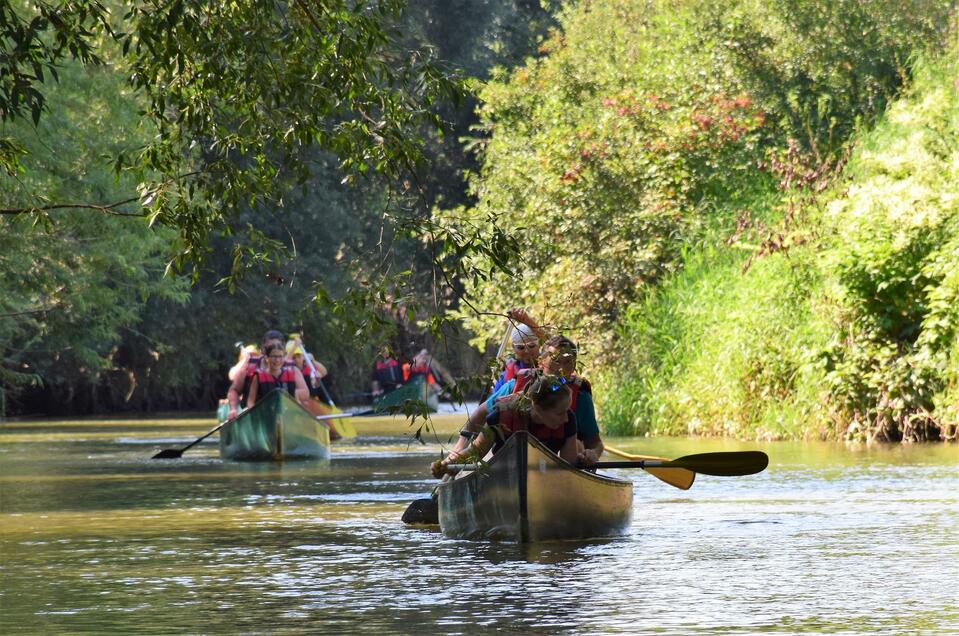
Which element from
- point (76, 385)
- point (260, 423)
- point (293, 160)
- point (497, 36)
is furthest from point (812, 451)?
point (497, 36)

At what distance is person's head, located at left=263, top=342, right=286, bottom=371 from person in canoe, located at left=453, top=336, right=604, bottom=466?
39.6 ft

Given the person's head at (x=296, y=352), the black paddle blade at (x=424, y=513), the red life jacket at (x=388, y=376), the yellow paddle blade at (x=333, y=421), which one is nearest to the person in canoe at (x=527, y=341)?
the black paddle blade at (x=424, y=513)

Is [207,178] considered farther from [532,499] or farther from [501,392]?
[501,392]

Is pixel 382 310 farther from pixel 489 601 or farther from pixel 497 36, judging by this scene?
pixel 497 36

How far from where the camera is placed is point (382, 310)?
Result: 1095cm

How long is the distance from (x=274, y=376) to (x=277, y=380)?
80 mm

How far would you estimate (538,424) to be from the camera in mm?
14383

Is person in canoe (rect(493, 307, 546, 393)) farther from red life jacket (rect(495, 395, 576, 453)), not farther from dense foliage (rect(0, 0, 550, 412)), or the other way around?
dense foliage (rect(0, 0, 550, 412))

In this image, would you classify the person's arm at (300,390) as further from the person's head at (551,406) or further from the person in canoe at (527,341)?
the person's head at (551,406)

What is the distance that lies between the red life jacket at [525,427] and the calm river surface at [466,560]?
808 mm

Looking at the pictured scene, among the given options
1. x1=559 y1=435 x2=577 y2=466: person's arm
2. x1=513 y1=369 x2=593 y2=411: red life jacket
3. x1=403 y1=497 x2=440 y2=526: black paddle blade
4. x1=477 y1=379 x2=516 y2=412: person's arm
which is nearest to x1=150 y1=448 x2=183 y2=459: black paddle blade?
x1=403 y1=497 x2=440 y2=526: black paddle blade

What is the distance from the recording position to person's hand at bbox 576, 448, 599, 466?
47.1 ft

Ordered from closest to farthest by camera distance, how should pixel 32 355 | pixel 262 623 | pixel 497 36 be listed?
1. pixel 262 623
2. pixel 32 355
3. pixel 497 36

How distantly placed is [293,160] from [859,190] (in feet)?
48.5
